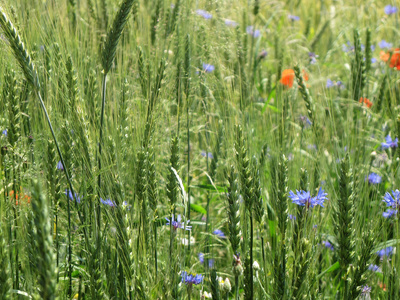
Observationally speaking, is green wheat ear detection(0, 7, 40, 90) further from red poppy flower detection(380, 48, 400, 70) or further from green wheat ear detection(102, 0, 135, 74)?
red poppy flower detection(380, 48, 400, 70)

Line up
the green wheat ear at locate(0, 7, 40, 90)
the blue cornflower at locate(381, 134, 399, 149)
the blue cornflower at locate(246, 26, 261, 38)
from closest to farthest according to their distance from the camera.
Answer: the green wheat ear at locate(0, 7, 40, 90) < the blue cornflower at locate(381, 134, 399, 149) < the blue cornflower at locate(246, 26, 261, 38)

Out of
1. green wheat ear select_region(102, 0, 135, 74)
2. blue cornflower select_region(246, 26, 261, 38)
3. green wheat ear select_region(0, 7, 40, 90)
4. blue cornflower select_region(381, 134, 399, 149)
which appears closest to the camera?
green wheat ear select_region(0, 7, 40, 90)

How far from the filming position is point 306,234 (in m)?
1.31

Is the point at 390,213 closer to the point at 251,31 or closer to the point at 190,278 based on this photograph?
the point at 190,278

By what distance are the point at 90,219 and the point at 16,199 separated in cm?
24

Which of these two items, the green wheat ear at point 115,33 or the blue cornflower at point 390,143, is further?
the blue cornflower at point 390,143

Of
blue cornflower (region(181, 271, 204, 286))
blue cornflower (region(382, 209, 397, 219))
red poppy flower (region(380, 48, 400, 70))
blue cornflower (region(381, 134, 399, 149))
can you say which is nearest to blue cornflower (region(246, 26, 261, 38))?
red poppy flower (region(380, 48, 400, 70))

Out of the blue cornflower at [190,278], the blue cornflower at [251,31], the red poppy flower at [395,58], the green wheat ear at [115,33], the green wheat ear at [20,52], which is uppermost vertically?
the blue cornflower at [251,31]

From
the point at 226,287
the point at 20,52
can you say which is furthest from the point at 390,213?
the point at 20,52

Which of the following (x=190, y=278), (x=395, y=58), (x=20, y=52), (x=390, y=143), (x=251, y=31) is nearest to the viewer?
(x=20, y=52)

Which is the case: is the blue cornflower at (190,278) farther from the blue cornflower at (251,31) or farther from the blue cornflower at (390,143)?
the blue cornflower at (251,31)

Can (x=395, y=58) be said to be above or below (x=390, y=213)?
above

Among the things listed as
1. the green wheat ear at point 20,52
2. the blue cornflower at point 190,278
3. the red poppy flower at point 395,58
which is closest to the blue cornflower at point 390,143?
the red poppy flower at point 395,58

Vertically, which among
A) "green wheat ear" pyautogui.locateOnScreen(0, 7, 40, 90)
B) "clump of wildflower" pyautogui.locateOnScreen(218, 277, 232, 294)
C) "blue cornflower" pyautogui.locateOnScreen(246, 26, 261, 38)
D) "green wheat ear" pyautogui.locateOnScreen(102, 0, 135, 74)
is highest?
"blue cornflower" pyautogui.locateOnScreen(246, 26, 261, 38)
